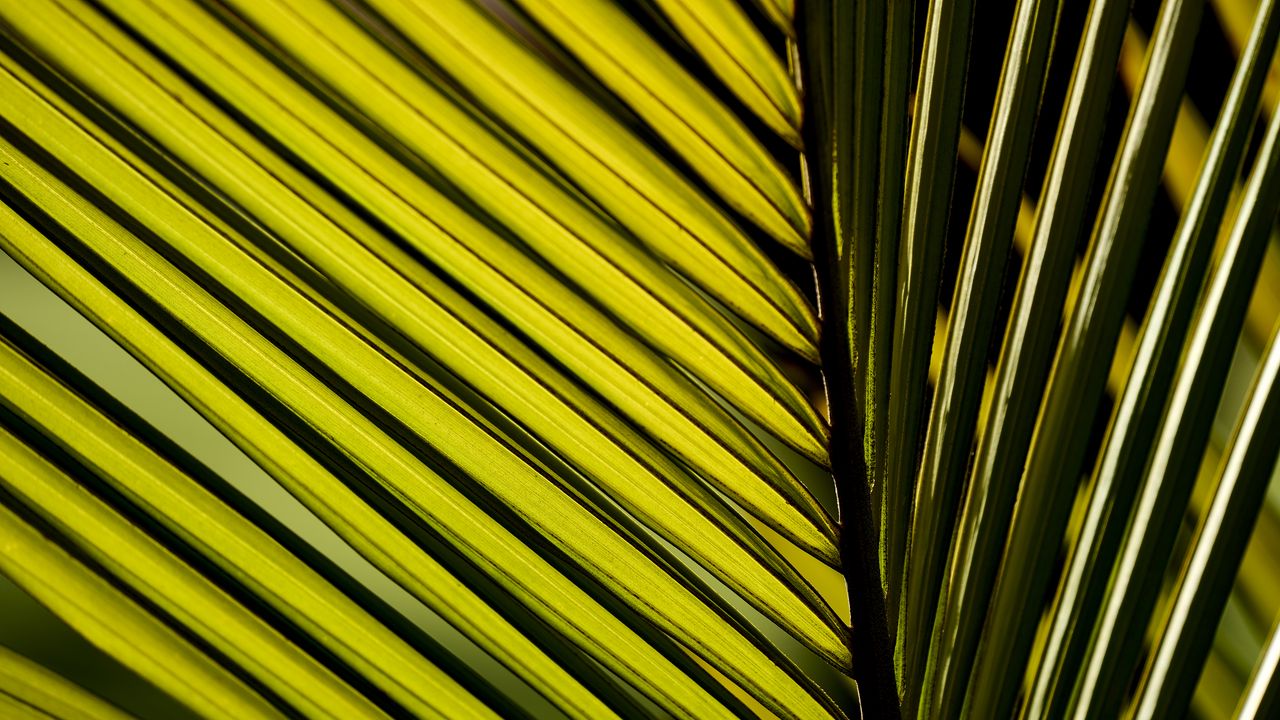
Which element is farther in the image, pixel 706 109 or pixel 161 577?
pixel 706 109

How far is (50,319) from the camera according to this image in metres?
1.75

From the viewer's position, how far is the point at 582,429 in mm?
624

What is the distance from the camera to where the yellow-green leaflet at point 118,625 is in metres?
0.52

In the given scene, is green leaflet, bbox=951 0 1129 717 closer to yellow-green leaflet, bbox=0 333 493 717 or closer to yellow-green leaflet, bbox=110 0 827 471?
yellow-green leaflet, bbox=110 0 827 471

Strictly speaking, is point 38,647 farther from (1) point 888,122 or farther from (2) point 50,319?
(1) point 888,122

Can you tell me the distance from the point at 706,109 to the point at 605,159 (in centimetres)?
9

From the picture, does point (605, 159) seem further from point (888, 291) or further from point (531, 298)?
point (888, 291)

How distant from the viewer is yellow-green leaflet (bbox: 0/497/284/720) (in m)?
0.52

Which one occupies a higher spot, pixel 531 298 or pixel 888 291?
pixel 888 291

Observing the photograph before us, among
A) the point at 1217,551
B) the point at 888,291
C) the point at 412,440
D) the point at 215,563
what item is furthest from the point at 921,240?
the point at 215,563

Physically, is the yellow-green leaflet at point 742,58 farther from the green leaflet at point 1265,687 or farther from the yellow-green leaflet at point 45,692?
the yellow-green leaflet at point 45,692

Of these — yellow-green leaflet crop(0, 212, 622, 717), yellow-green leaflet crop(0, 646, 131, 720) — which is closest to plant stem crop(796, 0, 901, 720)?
yellow-green leaflet crop(0, 212, 622, 717)

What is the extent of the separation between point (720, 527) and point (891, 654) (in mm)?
173

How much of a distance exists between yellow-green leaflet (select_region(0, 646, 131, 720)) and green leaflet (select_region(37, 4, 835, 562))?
329 millimetres
